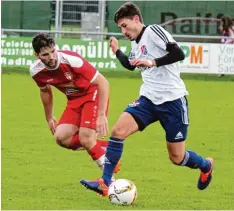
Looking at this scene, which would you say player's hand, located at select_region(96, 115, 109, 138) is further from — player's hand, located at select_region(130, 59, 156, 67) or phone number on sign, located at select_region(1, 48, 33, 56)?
phone number on sign, located at select_region(1, 48, 33, 56)

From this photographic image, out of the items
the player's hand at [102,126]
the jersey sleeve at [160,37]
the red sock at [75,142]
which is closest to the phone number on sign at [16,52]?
the red sock at [75,142]

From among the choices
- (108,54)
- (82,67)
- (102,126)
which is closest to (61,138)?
(82,67)

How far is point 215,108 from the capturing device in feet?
56.7

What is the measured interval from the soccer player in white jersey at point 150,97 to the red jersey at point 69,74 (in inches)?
26.4

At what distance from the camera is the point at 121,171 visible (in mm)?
9992

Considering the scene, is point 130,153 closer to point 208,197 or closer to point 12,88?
point 208,197

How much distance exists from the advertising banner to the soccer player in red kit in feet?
46.9

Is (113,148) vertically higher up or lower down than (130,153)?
higher up

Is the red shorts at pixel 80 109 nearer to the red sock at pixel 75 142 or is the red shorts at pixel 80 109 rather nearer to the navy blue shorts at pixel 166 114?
the red sock at pixel 75 142

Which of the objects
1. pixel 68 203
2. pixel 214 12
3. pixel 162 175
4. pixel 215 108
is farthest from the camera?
pixel 214 12

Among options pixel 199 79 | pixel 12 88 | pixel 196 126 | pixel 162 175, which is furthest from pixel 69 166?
pixel 199 79

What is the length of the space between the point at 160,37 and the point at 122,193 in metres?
1.54

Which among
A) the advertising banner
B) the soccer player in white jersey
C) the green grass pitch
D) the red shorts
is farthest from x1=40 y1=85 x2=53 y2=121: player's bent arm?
the advertising banner

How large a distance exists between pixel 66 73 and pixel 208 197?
199 cm
